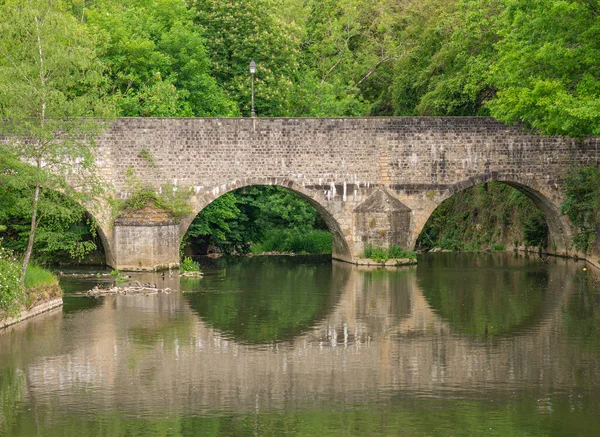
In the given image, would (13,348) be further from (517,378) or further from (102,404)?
(517,378)

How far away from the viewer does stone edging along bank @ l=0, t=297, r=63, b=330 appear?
21.3 meters

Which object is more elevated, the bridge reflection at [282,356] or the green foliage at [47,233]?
the green foliage at [47,233]

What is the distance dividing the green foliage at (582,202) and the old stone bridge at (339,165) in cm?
32

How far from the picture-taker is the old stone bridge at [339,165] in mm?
31547

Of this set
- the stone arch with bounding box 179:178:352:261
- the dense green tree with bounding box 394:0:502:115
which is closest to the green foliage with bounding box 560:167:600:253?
the dense green tree with bounding box 394:0:502:115

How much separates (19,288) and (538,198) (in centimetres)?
1837

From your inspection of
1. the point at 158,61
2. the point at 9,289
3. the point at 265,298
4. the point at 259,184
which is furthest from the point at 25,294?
the point at 158,61

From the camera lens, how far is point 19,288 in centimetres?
2183

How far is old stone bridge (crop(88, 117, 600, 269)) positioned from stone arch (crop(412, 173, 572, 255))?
0.13 ft

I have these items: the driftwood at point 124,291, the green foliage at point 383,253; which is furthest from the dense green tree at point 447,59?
the driftwood at point 124,291

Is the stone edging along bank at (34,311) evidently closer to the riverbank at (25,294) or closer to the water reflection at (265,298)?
the riverbank at (25,294)

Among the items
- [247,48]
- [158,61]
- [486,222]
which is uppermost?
[247,48]

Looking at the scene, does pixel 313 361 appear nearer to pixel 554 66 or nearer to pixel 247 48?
pixel 554 66

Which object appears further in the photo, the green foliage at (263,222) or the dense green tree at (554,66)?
the green foliage at (263,222)
